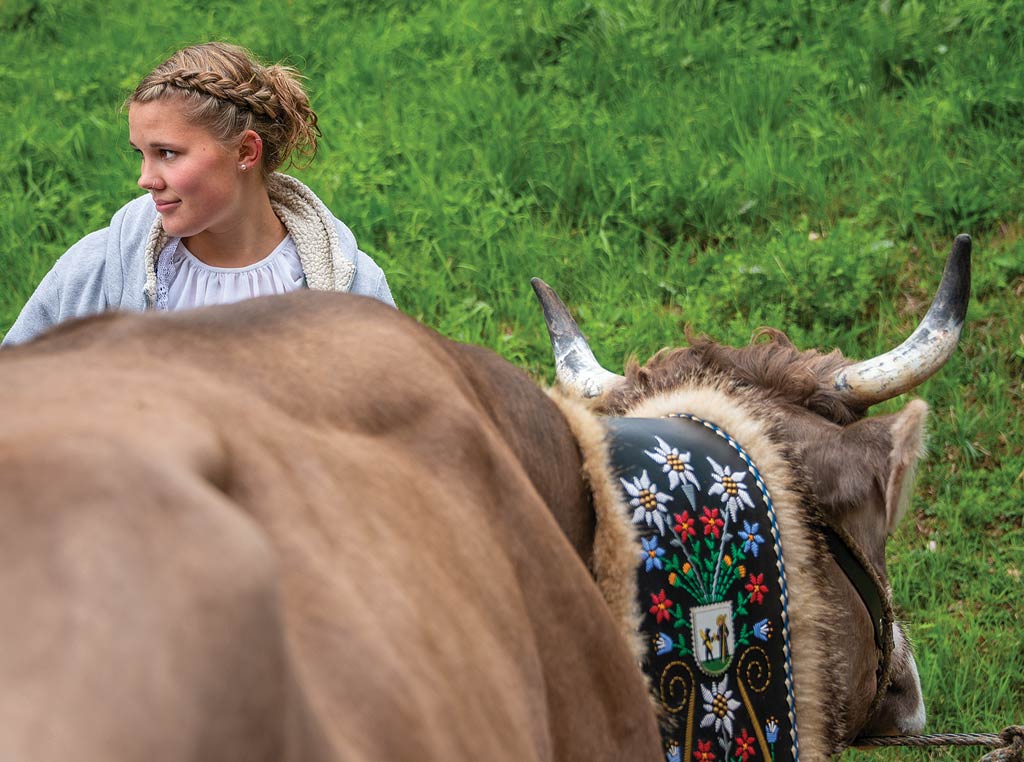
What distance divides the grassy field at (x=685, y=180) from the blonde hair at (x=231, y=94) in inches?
83.7

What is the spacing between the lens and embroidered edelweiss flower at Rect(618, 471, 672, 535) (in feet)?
8.13

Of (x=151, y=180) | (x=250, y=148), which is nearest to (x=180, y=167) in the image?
(x=151, y=180)

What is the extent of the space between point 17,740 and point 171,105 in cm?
259

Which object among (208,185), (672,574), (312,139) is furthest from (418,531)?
(312,139)

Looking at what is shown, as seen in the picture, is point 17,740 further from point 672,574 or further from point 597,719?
point 672,574

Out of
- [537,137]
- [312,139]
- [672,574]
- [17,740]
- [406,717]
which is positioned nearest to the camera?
[17,740]

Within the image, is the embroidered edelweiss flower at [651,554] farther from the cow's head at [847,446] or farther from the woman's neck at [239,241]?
the woman's neck at [239,241]

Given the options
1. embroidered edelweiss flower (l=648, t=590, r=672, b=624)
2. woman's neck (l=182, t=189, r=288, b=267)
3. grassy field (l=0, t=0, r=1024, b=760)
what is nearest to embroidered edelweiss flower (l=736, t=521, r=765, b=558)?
embroidered edelweiss flower (l=648, t=590, r=672, b=624)

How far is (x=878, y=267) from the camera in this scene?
5.95 meters

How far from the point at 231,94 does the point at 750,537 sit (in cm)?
180

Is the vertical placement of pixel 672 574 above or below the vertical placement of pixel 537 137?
below

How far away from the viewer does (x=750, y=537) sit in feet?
8.52

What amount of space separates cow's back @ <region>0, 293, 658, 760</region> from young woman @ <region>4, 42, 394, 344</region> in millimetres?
1262

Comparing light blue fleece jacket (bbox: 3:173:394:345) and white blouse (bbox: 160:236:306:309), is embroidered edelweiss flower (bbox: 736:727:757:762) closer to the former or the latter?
light blue fleece jacket (bbox: 3:173:394:345)
